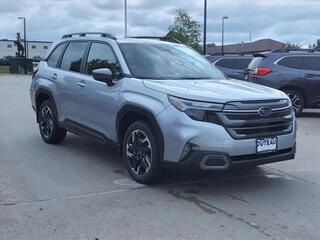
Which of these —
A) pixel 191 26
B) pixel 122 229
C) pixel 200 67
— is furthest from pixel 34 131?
pixel 191 26

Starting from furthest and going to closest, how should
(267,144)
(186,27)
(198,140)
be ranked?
(186,27)
(267,144)
(198,140)

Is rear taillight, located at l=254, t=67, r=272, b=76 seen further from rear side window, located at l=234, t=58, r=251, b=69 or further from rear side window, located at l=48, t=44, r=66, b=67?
rear side window, located at l=48, t=44, r=66, b=67

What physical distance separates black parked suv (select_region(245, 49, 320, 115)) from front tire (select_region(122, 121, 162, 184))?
8350 mm

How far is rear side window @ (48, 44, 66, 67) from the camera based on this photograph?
8.90 meters

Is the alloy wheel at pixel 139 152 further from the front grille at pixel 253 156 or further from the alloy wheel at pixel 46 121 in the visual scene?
the alloy wheel at pixel 46 121

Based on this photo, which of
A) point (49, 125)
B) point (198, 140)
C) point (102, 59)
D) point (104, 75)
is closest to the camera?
point (198, 140)

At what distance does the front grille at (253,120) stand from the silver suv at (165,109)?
0.04 ft

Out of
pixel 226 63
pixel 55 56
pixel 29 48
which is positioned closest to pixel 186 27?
pixel 226 63

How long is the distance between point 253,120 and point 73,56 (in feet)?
11.9

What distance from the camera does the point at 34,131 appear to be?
1069 cm

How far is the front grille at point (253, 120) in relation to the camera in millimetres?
5699

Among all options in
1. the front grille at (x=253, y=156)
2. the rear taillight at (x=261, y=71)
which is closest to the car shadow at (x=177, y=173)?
the front grille at (x=253, y=156)

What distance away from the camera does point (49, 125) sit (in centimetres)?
899

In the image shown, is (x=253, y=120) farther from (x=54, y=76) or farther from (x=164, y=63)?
(x=54, y=76)
